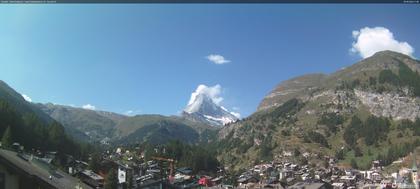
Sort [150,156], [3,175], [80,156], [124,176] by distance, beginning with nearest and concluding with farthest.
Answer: [3,175], [124,176], [80,156], [150,156]

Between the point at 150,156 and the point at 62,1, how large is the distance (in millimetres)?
184625

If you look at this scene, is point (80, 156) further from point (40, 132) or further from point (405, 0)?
point (405, 0)

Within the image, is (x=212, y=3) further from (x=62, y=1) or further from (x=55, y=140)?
(x=55, y=140)

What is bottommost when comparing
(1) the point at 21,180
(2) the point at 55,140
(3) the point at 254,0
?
(1) the point at 21,180

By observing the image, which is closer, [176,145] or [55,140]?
[55,140]

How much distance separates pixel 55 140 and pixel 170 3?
425 ft

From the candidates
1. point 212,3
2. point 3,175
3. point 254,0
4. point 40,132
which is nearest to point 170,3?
point 212,3

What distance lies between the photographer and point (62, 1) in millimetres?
7070

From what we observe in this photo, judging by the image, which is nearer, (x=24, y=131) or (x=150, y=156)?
(x=24, y=131)

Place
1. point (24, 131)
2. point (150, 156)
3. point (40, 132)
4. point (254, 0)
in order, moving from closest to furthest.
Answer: point (254, 0)
point (24, 131)
point (40, 132)
point (150, 156)

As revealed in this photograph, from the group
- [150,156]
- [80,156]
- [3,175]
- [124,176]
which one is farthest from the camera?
[150,156]

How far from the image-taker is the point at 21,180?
60.7 ft

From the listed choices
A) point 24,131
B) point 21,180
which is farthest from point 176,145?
point 21,180

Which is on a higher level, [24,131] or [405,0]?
[24,131]
